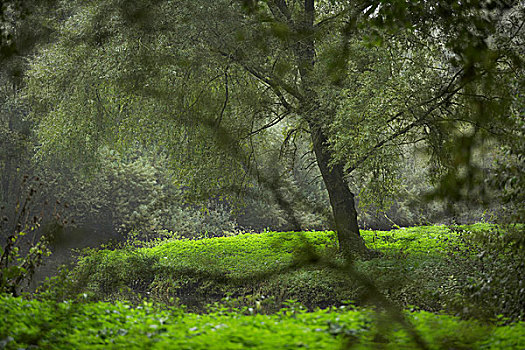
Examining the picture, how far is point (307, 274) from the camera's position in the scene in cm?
917

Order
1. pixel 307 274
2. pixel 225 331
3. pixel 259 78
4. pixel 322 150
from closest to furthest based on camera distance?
pixel 225 331 < pixel 307 274 < pixel 259 78 < pixel 322 150

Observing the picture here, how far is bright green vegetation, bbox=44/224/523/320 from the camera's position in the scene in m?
6.13

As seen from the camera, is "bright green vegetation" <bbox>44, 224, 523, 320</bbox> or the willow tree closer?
"bright green vegetation" <bbox>44, 224, 523, 320</bbox>

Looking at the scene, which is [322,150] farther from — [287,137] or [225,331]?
[225,331]

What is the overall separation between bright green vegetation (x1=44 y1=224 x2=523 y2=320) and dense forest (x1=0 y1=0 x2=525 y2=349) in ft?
0.15

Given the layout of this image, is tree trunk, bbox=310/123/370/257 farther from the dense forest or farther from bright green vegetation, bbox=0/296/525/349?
bright green vegetation, bbox=0/296/525/349

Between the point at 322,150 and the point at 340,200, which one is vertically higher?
the point at 322,150

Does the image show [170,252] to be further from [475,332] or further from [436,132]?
[475,332]

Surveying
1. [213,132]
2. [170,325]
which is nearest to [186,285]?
[213,132]

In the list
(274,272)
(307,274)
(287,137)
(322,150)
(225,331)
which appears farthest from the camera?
(287,137)

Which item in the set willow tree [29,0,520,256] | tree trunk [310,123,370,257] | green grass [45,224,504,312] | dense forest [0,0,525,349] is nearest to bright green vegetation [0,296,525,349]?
dense forest [0,0,525,349]

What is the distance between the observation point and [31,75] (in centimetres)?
1081

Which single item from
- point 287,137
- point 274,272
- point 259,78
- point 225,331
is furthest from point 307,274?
point 225,331

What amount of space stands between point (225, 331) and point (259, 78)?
20.0 feet
